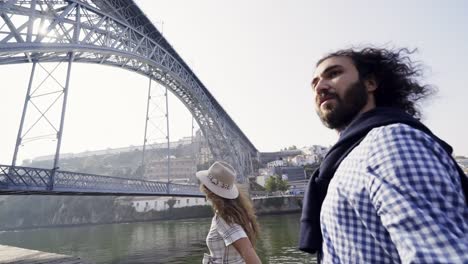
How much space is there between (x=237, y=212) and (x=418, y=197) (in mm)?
1904

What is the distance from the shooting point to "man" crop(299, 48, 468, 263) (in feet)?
2.35

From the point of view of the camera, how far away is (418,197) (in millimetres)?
750

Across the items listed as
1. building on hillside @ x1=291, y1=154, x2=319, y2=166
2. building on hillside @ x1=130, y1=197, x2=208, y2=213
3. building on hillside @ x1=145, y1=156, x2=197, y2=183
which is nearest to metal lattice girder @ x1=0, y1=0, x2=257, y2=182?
building on hillside @ x1=130, y1=197, x2=208, y2=213

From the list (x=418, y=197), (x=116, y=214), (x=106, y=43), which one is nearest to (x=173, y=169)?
(x=116, y=214)

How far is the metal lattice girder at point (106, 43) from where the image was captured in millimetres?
10711

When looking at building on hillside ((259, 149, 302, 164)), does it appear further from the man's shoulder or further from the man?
the man's shoulder

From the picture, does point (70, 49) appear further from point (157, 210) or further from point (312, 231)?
point (157, 210)

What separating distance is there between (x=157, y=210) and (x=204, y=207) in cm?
1076

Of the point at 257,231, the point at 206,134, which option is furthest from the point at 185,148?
the point at 257,231

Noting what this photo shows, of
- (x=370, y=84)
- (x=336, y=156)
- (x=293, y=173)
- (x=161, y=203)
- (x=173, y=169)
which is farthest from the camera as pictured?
(x=173, y=169)

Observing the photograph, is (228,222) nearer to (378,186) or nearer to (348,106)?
(348,106)

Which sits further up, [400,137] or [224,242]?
[400,137]

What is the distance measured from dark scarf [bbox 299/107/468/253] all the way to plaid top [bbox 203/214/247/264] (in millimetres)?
1106

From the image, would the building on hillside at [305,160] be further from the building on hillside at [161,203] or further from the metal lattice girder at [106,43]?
the metal lattice girder at [106,43]
